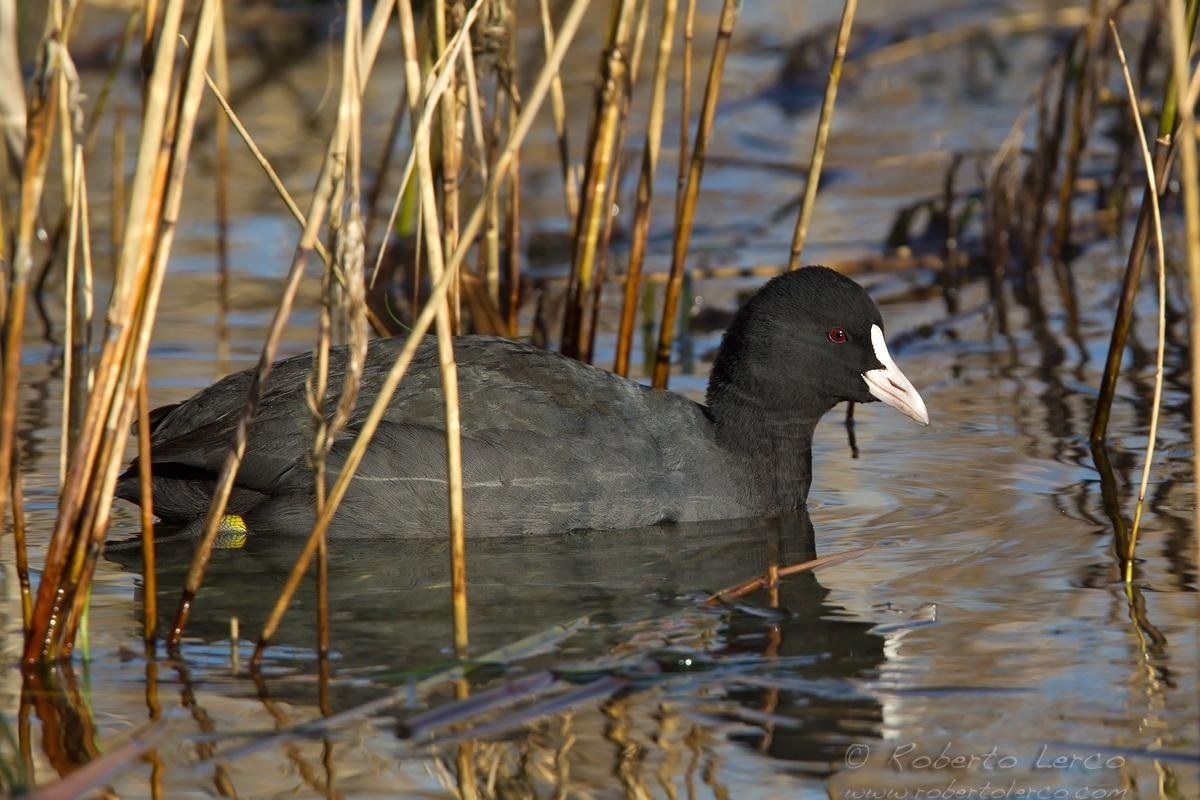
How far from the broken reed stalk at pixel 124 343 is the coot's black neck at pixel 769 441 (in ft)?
6.89

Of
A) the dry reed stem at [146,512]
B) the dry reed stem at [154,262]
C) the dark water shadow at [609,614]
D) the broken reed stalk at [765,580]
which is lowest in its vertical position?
the dark water shadow at [609,614]

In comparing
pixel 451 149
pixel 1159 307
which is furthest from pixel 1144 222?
pixel 451 149

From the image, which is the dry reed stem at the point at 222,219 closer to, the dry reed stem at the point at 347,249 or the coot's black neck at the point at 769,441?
the coot's black neck at the point at 769,441

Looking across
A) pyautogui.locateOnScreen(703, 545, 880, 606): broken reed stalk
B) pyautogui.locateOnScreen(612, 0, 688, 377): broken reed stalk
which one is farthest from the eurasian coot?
pyautogui.locateOnScreen(703, 545, 880, 606): broken reed stalk

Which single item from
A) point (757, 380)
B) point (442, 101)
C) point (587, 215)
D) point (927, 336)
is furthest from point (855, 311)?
point (927, 336)

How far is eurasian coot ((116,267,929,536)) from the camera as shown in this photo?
4.48 m

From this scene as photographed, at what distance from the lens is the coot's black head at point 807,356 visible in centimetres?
487

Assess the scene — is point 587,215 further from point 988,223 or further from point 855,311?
point 988,223

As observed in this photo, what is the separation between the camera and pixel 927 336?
6598 millimetres

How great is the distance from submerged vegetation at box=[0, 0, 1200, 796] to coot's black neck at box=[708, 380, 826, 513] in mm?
461

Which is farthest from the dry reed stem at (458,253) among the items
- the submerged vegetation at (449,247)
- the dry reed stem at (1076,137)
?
the dry reed stem at (1076,137)

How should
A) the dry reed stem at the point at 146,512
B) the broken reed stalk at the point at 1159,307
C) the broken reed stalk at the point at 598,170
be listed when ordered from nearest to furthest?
the dry reed stem at the point at 146,512, the broken reed stalk at the point at 1159,307, the broken reed stalk at the point at 598,170

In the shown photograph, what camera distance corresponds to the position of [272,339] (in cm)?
313

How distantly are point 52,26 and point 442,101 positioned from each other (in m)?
1.88
